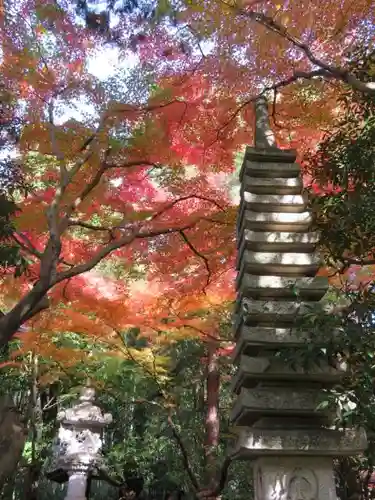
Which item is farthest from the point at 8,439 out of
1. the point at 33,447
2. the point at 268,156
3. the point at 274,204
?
the point at 33,447

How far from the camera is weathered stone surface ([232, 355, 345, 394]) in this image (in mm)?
4141

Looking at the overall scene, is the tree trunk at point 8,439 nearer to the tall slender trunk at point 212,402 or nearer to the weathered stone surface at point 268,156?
the weathered stone surface at point 268,156

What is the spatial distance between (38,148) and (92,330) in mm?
4271

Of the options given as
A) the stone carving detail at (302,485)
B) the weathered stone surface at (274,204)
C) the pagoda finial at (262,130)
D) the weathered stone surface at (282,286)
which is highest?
the pagoda finial at (262,130)

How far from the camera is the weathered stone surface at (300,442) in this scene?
12.8ft

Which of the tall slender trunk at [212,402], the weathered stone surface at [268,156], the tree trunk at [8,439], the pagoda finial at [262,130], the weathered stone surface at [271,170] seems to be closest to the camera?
the weathered stone surface at [271,170]

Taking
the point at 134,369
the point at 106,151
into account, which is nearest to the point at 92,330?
the point at 134,369

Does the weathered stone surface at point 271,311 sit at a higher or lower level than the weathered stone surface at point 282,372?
higher

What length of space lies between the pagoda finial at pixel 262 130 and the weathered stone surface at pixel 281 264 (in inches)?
63.8

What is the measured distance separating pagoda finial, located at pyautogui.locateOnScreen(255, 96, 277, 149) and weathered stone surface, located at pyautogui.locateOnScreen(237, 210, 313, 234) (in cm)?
109

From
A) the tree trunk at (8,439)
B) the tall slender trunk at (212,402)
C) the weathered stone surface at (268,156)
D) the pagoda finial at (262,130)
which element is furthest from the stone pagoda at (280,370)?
the tall slender trunk at (212,402)

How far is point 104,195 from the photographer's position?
35.4ft

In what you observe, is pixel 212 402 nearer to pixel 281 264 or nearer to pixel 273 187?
pixel 273 187

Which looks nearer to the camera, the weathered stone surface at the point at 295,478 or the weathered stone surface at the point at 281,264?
the weathered stone surface at the point at 295,478
